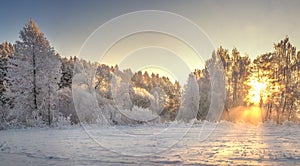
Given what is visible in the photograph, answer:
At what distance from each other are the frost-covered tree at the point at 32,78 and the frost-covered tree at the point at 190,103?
12.3 metres

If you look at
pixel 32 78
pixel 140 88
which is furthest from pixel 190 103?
pixel 32 78

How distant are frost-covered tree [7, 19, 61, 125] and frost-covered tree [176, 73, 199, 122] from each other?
12254 millimetres

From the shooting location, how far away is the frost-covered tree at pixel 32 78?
23.5 meters

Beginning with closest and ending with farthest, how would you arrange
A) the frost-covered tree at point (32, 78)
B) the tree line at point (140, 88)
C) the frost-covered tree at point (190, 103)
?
the frost-covered tree at point (32, 78)
the tree line at point (140, 88)
the frost-covered tree at point (190, 103)

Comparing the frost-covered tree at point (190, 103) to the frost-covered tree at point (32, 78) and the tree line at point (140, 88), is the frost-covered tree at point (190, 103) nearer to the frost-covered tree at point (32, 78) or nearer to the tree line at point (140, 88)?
the tree line at point (140, 88)

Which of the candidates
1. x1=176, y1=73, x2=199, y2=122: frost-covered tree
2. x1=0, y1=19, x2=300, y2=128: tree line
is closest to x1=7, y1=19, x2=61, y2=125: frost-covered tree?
x1=0, y1=19, x2=300, y2=128: tree line

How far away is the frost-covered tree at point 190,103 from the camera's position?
85.6 ft

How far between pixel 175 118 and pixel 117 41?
590 inches

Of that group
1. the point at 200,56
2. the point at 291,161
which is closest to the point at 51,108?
the point at 200,56

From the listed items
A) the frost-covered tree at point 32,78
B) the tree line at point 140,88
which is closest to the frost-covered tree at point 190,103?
the tree line at point 140,88

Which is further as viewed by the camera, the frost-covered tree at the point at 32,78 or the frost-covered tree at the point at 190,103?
the frost-covered tree at the point at 190,103

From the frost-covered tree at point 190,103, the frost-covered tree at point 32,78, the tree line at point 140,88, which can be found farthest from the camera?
the frost-covered tree at point 190,103

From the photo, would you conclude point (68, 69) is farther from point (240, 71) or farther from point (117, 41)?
point (117, 41)

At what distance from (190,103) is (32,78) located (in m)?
15.0
